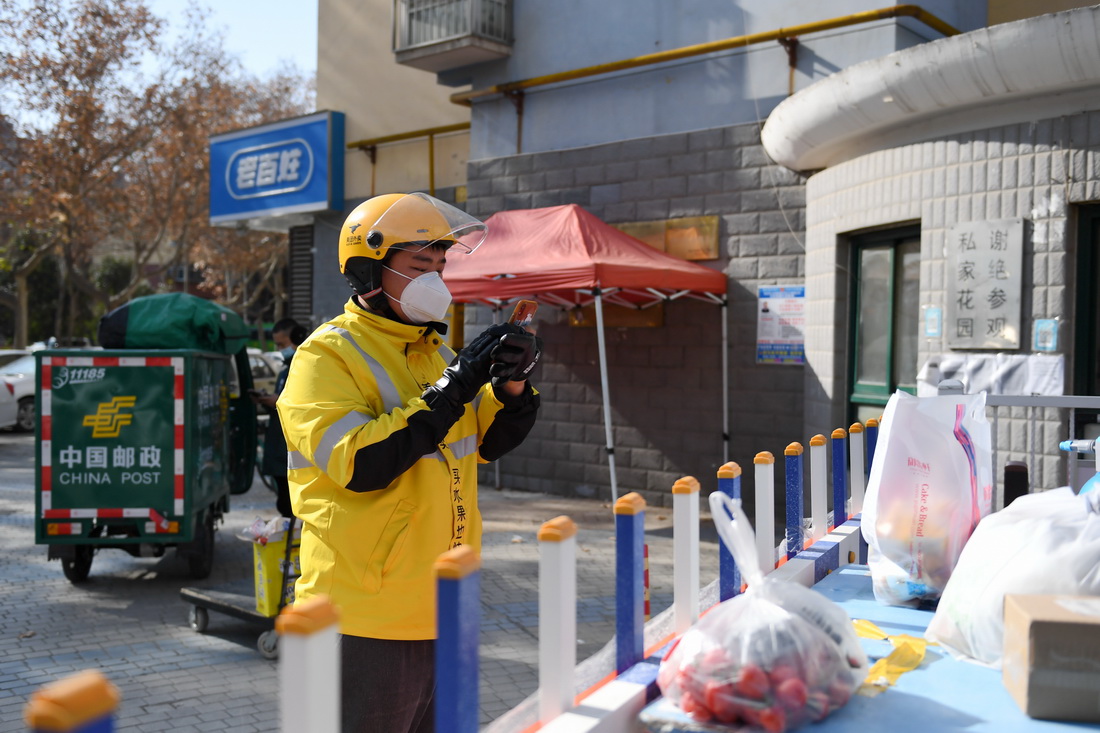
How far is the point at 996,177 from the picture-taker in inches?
239

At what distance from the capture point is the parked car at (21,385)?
52.3ft

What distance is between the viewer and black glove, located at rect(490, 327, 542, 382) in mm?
2350

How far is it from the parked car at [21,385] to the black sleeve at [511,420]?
51.5 feet

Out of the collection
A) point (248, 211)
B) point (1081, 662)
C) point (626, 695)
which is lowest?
point (626, 695)

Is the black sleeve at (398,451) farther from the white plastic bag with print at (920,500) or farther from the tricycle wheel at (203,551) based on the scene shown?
the tricycle wheel at (203,551)

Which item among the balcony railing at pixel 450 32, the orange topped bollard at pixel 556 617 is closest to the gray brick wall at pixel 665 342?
the balcony railing at pixel 450 32

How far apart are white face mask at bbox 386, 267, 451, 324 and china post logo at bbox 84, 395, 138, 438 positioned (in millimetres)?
4683

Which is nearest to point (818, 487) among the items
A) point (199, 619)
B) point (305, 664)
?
point (305, 664)

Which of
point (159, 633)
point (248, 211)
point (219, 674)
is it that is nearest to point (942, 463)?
point (219, 674)

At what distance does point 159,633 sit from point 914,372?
18.5 ft

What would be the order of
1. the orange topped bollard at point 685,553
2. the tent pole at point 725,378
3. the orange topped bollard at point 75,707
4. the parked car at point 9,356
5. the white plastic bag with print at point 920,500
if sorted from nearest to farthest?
the orange topped bollard at point 75,707, the orange topped bollard at point 685,553, the white plastic bag with print at point 920,500, the tent pole at point 725,378, the parked car at point 9,356

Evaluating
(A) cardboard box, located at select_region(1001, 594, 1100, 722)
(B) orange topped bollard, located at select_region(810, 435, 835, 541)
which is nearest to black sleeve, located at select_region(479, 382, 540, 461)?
(B) orange topped bollard, located at select_region(810, 435, 835, 541)

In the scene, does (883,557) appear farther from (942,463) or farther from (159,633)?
(159,633)

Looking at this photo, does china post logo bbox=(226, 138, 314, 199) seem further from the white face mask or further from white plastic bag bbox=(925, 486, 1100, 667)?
white plastic bag bbox=(925, 486, 1100, 667)
